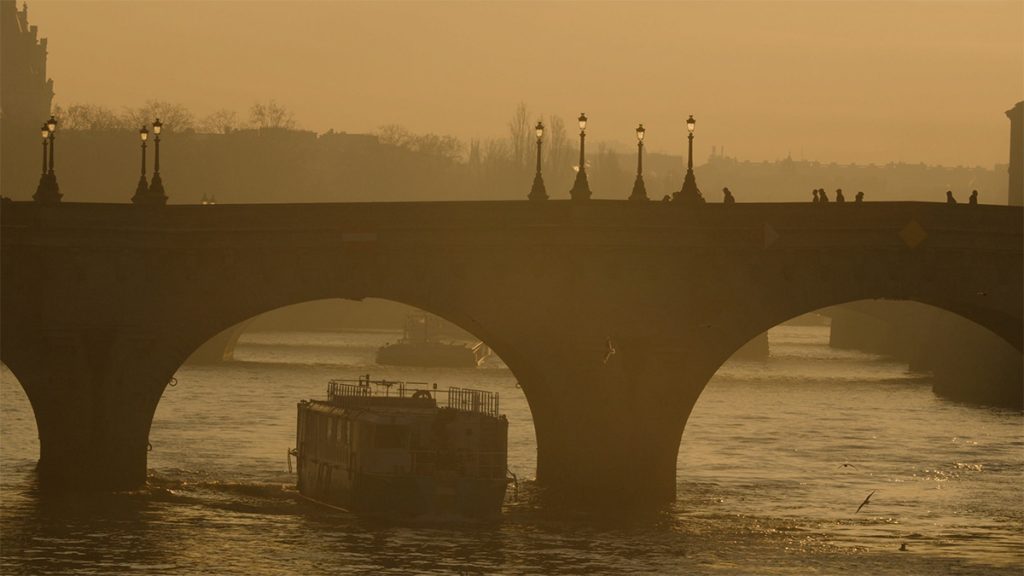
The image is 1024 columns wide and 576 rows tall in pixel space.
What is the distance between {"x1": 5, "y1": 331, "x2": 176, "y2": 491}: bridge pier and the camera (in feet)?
192

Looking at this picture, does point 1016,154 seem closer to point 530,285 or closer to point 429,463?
point 530,285

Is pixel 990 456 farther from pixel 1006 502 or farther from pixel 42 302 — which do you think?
pixel 42 302

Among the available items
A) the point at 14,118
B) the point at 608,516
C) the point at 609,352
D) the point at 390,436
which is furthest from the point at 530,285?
the point at 14,118

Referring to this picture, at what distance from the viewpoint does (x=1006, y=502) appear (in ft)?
208

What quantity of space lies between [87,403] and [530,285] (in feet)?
36.8

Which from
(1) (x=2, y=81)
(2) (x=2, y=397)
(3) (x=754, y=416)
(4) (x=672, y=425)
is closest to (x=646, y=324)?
(4) (x=672, y=425)

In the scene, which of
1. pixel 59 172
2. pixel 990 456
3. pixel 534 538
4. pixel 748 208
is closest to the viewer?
pixel 534 538

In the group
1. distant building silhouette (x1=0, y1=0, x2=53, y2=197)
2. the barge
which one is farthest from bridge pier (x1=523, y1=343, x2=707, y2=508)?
distant building silhouette (x1=0, y1=0, x2=53, y2=197)

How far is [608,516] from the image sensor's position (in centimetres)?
5650

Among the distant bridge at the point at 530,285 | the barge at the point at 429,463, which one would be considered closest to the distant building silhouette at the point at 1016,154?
the distant bridge at the point at 530,285

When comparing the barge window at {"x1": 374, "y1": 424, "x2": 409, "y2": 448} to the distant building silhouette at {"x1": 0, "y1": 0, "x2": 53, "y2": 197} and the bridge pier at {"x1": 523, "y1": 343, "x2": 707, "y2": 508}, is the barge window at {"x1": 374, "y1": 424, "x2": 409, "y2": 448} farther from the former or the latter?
the distant building silhouette at {"x1": 0, "y1": 0, "x2": 53, "y2": 197}

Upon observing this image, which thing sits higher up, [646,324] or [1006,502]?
[646,324]

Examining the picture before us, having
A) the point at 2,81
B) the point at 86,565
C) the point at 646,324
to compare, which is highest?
the point at 2,81

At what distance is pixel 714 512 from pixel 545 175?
103 meters
